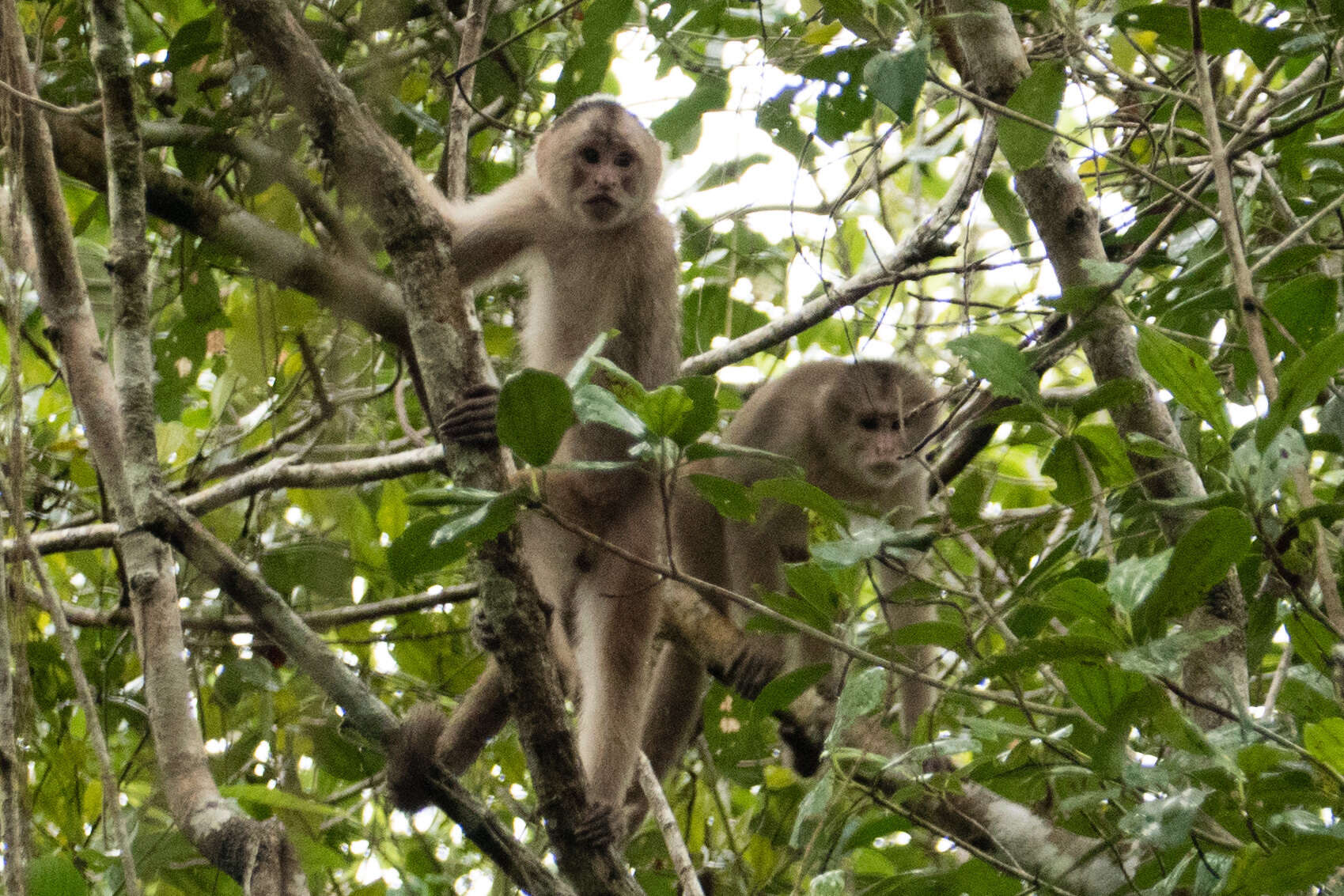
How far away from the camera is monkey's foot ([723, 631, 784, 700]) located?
16.9ft

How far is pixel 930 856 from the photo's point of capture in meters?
3.69

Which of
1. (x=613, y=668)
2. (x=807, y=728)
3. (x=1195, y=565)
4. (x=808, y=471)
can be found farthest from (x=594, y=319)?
(x=1195, y=565)

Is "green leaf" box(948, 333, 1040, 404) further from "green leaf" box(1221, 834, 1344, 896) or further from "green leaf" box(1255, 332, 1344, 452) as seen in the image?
"green leaf" box(1221, 834, 1344, 896)

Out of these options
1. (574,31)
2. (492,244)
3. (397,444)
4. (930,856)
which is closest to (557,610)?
(397,444)

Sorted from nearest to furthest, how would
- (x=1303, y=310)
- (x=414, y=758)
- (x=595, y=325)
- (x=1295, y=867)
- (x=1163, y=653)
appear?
(x=1295, y=867) < (x=1163, y=653) < (x=1303, y=310) < (x=414, y=758) < (x=595, y=325)

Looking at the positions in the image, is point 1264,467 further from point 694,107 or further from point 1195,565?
point 694,107

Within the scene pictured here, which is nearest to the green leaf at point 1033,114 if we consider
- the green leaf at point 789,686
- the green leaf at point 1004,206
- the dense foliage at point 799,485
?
the dense foliage at point 799,485

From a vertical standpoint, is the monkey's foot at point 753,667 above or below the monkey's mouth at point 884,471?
below

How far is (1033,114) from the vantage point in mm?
2928

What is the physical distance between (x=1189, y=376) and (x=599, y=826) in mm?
2197

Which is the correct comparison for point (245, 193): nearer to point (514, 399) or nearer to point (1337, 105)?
point (514, 399)

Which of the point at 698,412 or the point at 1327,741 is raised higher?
the point at 698,412

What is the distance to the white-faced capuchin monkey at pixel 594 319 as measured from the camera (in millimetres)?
4871

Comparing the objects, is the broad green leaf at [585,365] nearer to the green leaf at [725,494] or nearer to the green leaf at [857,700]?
the green leaf at [725,494]
